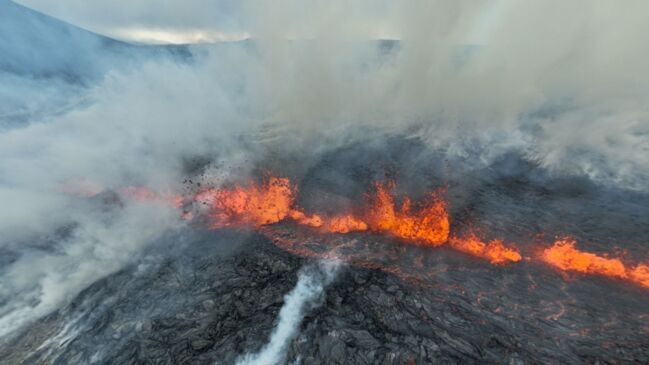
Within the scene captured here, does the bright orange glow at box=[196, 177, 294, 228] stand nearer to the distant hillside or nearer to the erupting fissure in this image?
the erupting fissure

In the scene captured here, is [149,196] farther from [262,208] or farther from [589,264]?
[589,264]

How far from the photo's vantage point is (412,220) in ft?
75.8

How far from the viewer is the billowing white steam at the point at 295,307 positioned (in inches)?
582

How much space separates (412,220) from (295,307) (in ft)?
33.2

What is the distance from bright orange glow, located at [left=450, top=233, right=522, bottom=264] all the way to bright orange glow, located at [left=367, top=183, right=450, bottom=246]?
0.98 meters

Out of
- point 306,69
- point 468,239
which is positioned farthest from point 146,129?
point 468,239

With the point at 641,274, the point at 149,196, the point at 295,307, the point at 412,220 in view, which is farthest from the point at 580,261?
the point at 149,196

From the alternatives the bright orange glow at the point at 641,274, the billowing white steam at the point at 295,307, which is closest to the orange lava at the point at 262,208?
the billowing white steam at the point at 295,307

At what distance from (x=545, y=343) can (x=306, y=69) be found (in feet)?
139

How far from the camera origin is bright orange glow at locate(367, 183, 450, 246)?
71.1ft

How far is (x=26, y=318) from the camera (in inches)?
654

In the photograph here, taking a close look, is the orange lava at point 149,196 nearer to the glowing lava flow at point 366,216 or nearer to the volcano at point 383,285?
the volcano at point 383,285

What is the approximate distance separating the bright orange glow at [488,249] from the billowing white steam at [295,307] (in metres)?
7.54

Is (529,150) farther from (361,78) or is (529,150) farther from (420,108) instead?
(361,78)
